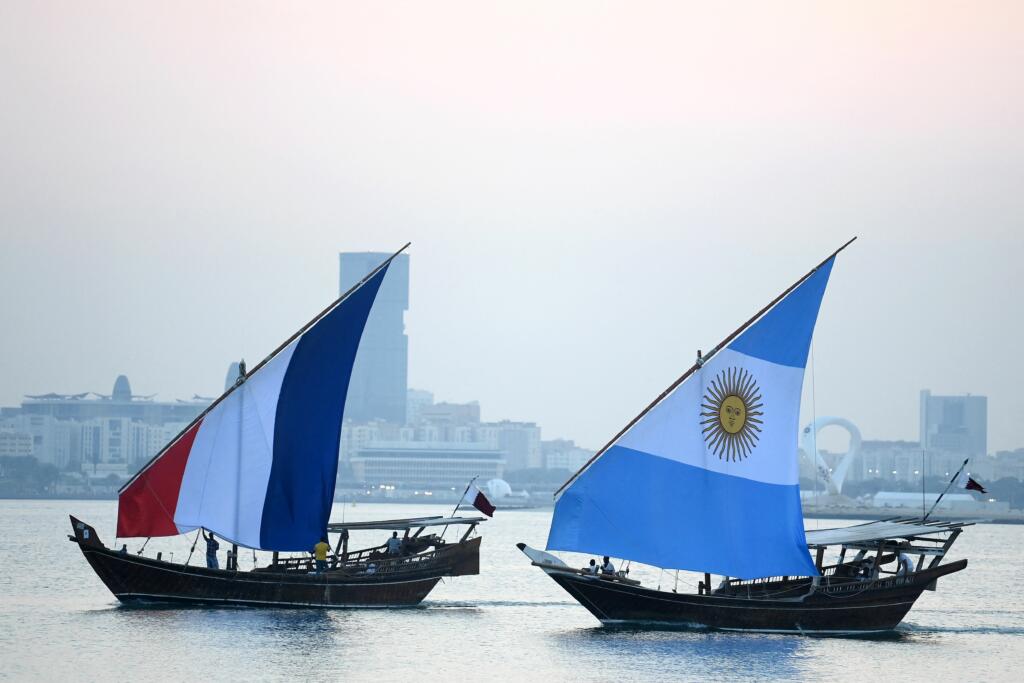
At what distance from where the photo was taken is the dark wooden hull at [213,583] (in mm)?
55163

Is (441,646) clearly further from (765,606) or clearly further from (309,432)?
(765,606)

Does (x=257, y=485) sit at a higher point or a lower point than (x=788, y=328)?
lower

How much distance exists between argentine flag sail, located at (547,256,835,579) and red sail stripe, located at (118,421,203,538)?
13721 millimetres

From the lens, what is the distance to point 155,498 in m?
54.9

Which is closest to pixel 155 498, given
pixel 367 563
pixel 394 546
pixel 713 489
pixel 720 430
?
pixel 367 563

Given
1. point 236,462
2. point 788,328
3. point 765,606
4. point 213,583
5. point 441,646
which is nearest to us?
point 441,646

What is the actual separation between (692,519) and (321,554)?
12584 millimetres

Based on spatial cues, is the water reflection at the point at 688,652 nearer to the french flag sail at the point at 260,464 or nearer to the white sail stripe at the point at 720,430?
the white sail stripe at the point at 720,430

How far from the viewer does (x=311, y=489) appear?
56250mm

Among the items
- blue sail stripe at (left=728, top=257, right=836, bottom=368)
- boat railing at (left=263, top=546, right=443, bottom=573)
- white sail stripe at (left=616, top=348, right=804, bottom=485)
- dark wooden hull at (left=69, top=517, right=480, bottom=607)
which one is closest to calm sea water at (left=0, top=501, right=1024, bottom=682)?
dark wooden hull at (left=69, top=517, right=480, bottom=607)

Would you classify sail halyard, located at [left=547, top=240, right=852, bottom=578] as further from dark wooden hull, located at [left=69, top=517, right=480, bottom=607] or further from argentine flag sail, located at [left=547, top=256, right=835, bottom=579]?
dark wooden hull, located at [left=69, top=517, right=480, bottom=607]

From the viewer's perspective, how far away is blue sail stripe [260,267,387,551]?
2196 inches

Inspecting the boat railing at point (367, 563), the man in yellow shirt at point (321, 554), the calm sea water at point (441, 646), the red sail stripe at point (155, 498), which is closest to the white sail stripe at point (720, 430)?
the calm sea water at point (441, 646)

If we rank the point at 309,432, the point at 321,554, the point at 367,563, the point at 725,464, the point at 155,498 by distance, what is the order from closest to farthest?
the point at 725,464
the point at 155,498
the point at 309,432
the point at 321,554
the point at 367,563
